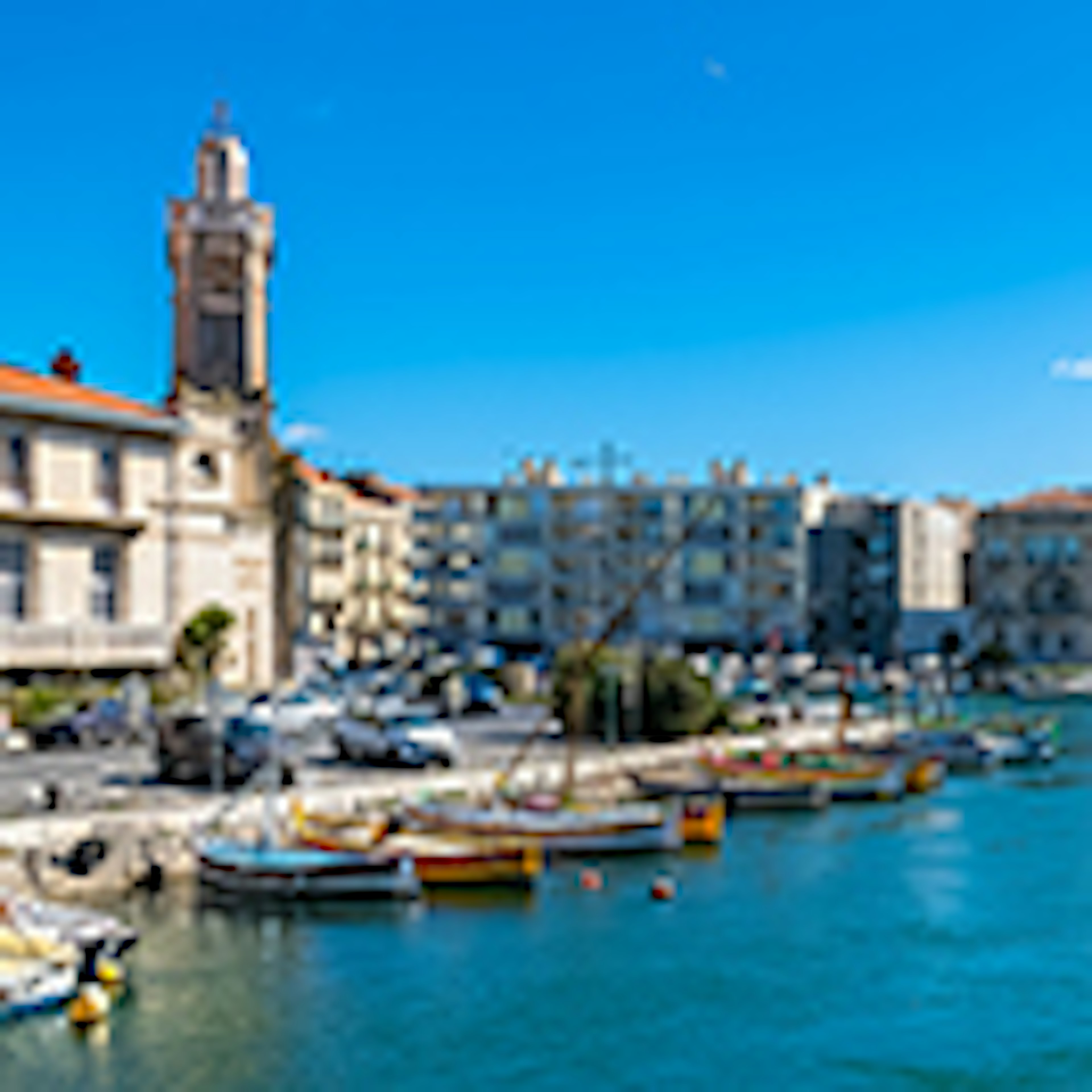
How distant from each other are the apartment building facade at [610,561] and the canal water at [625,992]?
85210mm

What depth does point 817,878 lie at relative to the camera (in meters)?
37.2

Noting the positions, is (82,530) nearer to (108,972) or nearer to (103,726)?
(103,726)

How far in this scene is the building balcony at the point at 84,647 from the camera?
5297 cm

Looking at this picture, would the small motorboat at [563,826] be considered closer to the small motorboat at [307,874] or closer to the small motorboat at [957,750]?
the small motorboat at [307,874]

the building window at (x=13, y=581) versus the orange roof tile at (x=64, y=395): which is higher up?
the orange roof tile at (x=64, y=395)

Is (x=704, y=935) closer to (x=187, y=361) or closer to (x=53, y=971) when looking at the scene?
(x=53, y=971)

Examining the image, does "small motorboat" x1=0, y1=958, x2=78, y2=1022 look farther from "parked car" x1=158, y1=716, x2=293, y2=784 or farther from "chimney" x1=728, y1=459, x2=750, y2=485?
"chimney" x1=728, y1=459, x2=750, y2=485

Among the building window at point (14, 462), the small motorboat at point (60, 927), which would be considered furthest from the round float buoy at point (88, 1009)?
the building window at point (14, 462)

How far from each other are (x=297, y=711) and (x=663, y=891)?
23046 millimetres

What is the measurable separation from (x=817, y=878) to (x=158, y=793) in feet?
48.3

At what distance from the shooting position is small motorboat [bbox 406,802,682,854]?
37250 millimetres

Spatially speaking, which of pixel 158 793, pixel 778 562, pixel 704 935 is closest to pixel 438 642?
pixel 778 562

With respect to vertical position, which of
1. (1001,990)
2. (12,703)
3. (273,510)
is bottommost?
(1001,990)

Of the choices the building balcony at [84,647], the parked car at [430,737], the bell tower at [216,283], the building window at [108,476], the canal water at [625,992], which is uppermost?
the bell tower at [216,283]
